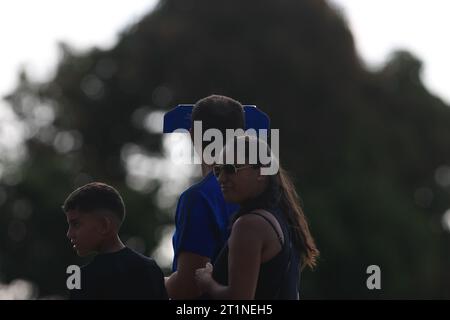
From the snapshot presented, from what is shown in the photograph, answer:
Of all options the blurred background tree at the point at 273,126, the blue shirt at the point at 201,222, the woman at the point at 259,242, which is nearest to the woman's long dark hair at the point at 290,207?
the woman at the point at 259,242

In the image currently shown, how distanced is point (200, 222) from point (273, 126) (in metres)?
22.8

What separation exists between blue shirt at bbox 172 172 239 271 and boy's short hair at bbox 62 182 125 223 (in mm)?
311

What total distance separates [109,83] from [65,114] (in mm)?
1431

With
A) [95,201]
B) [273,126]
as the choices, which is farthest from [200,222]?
[273,126]

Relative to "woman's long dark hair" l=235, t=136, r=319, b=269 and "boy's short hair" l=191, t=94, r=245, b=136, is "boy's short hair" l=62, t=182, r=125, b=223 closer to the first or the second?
"boy's short hair" l=191, t=94, r=245, b=136

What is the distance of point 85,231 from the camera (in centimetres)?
445

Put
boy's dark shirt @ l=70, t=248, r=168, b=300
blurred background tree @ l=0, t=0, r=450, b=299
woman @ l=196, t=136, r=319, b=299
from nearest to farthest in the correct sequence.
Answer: woman @ l=196, t=136, r=319, b=299 → boy's dark shirt @ l=70, t=248, r=168, b=300 → blurred background tree @ l=0, t=0, r=450, b=299

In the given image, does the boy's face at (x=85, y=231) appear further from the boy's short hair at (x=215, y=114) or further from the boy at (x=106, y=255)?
the boy's short hair at (x=215, y=114)

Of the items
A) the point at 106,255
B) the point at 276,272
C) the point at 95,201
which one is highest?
the point at 95,201

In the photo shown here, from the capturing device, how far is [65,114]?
30016 mm

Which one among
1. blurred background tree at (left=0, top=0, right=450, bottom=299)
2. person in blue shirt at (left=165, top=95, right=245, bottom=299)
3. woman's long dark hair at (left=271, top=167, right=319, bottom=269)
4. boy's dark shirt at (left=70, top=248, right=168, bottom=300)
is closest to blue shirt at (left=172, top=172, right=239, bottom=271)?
person in blue shirt at (left=165, top=95, right=245, bottom=299)

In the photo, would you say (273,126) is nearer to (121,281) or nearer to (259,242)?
(121,281)

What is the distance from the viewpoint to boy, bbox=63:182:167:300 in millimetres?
4195
